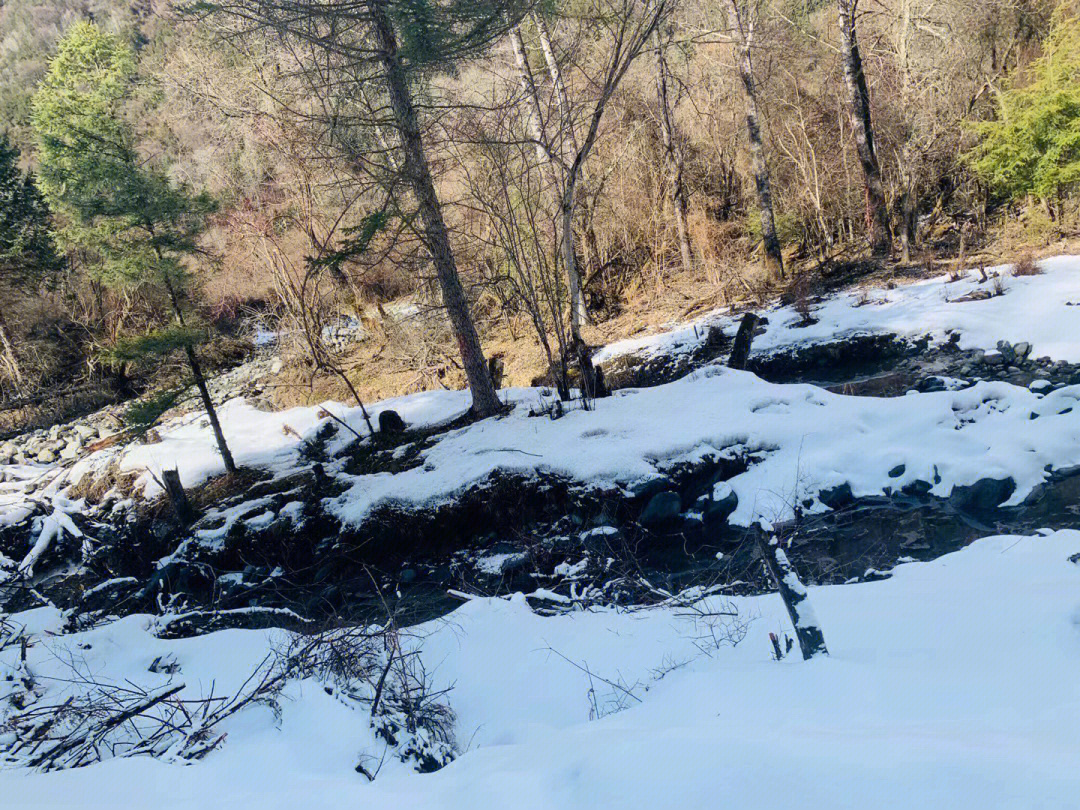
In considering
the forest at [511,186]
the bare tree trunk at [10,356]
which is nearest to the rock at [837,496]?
the forest at [511,186]

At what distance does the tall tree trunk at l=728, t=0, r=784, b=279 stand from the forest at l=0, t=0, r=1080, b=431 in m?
0.08

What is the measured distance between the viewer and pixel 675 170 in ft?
52.0

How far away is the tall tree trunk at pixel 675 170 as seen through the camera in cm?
A: 1553

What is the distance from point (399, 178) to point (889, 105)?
39.2 ft

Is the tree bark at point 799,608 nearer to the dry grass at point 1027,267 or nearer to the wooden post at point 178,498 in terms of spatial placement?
the wooden post at point 178,498

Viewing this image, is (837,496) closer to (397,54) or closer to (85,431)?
(397,54)

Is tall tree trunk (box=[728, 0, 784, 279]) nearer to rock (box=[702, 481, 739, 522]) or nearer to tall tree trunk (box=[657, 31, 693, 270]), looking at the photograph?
tall tree trunk (box=[657, 31, 693, 270])

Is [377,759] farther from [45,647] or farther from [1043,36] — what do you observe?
[1043,36]

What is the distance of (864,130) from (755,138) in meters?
2.12

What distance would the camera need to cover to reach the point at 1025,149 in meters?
12.4

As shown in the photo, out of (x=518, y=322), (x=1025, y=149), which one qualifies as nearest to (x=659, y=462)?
(x=518, y=322)

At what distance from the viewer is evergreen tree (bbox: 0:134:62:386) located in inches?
758

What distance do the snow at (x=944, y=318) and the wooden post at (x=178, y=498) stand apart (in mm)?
7840

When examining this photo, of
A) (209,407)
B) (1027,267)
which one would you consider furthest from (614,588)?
(1027,267)
